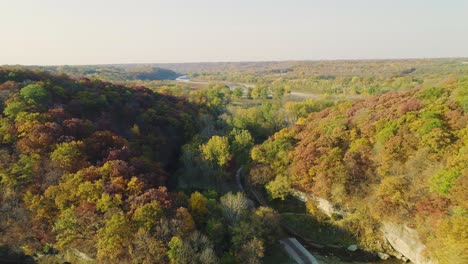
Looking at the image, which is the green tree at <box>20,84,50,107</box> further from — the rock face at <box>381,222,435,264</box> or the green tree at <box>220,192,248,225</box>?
the rock face at <box>381,222,435,264</box>

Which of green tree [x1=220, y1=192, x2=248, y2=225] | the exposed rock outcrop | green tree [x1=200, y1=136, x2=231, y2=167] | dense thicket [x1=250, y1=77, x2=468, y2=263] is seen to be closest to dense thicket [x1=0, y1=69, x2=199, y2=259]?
green tree [x1=220, y1=192, x2=248, y2=225]

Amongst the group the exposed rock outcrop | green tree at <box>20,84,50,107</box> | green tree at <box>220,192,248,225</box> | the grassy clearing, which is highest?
green tree at <box>20,84,50,107</box>

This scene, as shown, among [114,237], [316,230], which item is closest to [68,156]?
[114,237]

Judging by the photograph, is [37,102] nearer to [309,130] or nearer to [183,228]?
[183,228]

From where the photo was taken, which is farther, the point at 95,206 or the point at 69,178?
the point at 69,178

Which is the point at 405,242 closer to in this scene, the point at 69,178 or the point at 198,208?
the point at 198,208
